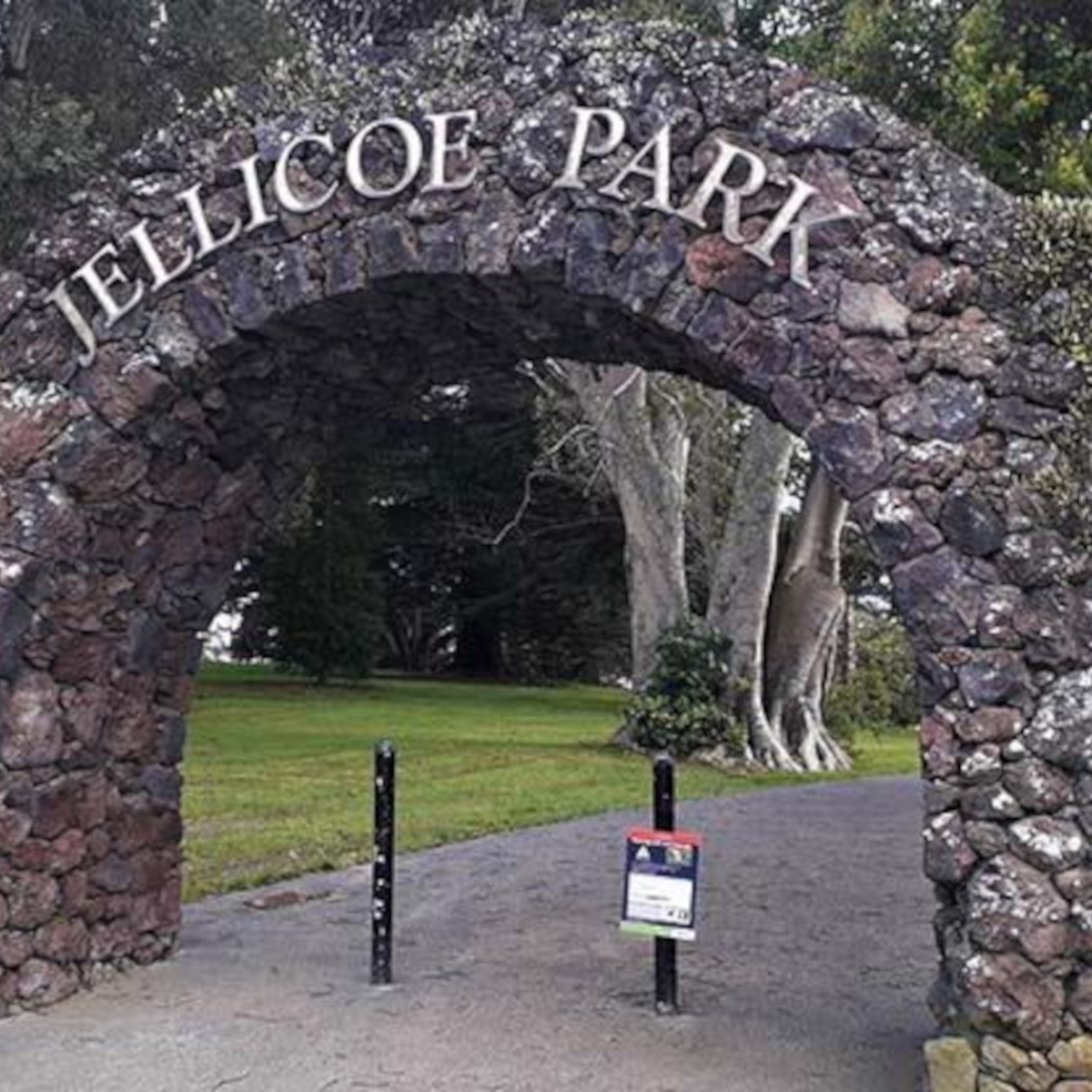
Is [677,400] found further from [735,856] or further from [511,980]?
[511,980]

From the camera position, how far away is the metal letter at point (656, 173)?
5953mm

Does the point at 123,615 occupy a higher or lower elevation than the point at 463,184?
lower

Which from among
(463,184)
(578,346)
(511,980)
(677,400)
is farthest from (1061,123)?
(677,400)

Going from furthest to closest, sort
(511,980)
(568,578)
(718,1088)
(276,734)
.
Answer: (568,578), (276,734), (511,980), (718,1088)

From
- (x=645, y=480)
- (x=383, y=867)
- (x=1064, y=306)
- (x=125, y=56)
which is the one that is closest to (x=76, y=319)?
(x=383, y=867)

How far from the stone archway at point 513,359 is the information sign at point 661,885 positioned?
1286mm

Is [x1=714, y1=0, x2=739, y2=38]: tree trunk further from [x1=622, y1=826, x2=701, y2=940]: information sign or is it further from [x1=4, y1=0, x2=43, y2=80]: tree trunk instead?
[x1=622, y1=826, x2=701, y2=940]: information sign

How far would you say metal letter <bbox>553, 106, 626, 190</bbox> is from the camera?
6055 mm

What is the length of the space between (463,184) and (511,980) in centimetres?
360

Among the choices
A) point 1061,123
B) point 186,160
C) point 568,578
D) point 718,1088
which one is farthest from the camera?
point 568,578

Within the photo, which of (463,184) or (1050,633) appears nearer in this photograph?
(1050,633)

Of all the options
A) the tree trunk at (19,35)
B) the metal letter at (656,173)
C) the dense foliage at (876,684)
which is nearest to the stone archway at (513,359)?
the metal letter at (656,173)

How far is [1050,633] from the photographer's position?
17.7ft

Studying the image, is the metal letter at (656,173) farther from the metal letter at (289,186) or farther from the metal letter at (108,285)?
the metal letter at (108,285)
